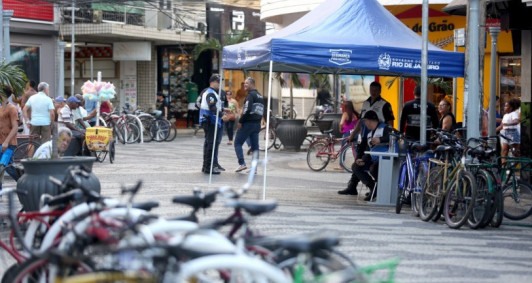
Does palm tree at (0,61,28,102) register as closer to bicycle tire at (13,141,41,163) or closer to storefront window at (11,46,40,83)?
bicycle tire at (13,141,41,163)

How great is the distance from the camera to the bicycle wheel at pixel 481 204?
40.5 feet

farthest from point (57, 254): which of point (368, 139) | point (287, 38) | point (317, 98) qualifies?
point (317, 98)

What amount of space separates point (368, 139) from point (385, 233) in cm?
390

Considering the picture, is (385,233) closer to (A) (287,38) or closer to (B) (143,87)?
(A) (287,38)

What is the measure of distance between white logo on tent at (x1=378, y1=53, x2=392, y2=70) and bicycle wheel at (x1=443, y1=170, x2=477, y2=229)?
2.58m

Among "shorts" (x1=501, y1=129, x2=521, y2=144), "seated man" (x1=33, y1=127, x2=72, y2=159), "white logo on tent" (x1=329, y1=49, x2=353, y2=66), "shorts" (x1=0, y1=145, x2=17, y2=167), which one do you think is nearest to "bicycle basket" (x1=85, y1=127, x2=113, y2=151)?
"shorts" (x1=0, y1=145, x2=17, y2=167)

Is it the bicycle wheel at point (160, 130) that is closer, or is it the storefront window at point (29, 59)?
the bicycle wheel at point (160, 130)

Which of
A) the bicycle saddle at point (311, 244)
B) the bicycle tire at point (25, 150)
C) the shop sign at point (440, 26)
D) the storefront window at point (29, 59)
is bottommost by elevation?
the bicycle tire at point (25, 150)

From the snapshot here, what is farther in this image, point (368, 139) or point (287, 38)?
point (368, 139)

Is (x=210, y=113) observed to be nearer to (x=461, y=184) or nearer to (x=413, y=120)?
(x=413, y=120)

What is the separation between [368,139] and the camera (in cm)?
1555

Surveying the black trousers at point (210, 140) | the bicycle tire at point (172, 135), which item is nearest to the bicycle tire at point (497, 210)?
the black trousers at point (210, 140)

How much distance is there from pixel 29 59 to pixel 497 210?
2435 centimetres

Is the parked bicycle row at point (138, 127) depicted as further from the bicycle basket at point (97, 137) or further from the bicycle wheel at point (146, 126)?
the bicycle basket at point (97, 137)
